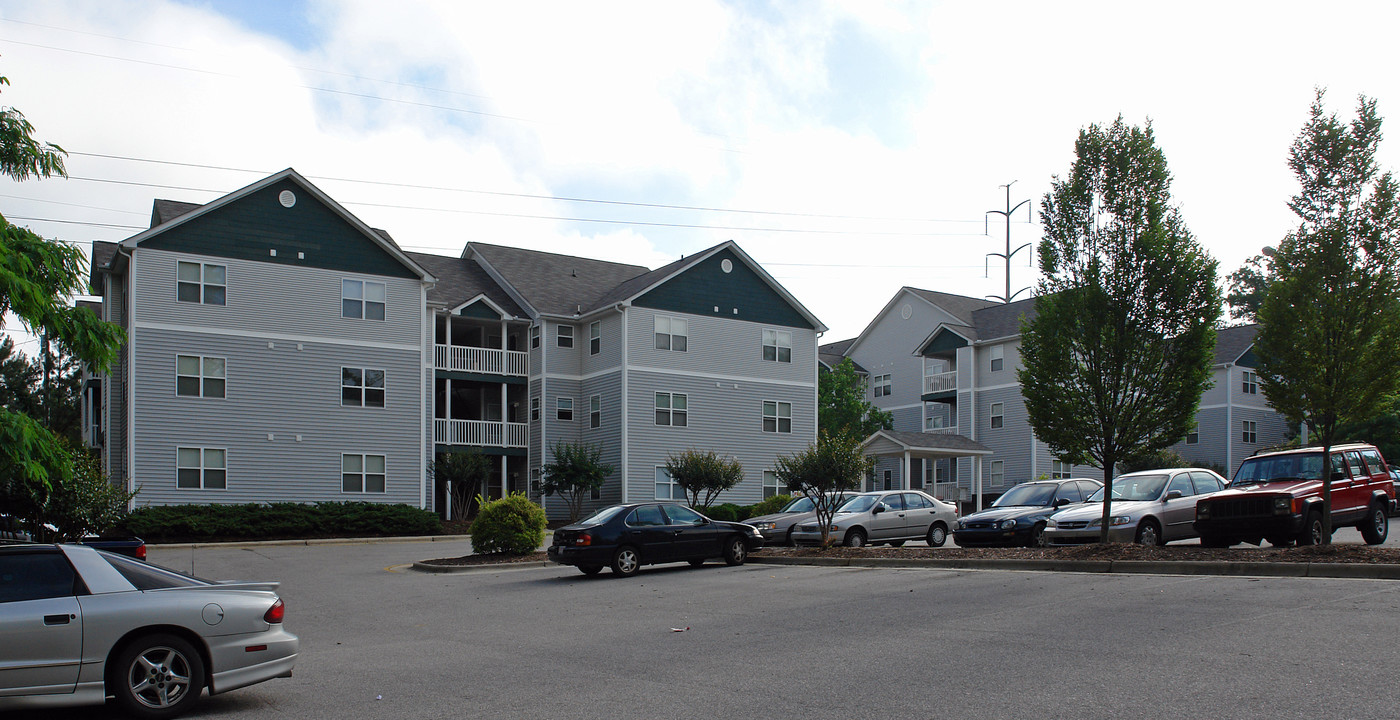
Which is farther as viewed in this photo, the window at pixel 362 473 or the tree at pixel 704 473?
the tree at pixel 704 473

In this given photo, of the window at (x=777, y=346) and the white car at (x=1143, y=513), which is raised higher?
the window at (x=777, y=346)

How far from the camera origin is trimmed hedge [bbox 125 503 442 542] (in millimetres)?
28734

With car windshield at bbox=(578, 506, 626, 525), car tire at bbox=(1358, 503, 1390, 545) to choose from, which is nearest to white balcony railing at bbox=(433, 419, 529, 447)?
car windshield at bbox=(578, 506, 626, 525)

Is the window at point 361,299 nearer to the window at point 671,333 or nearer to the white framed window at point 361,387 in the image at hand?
the white framed window at point 361,387

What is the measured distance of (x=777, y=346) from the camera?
4284 cm

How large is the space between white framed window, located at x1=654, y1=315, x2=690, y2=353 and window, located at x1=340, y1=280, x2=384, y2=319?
10.1 meters

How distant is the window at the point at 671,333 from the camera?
39650mm

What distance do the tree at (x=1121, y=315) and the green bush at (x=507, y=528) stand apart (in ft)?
36.9

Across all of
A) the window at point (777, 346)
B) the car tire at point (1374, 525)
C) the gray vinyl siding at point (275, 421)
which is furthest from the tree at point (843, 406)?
the car tire at point (1374, 525)

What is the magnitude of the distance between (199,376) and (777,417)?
21330 mm

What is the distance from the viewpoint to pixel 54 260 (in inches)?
500

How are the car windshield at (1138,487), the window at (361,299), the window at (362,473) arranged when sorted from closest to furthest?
1. the car windshield at (1138,487)
2. the window at (362,473)
3. the window at (361,299)

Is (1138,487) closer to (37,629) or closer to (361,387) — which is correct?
(37,629)

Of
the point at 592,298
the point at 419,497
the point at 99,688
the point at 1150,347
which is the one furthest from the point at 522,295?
the point at 99,688
